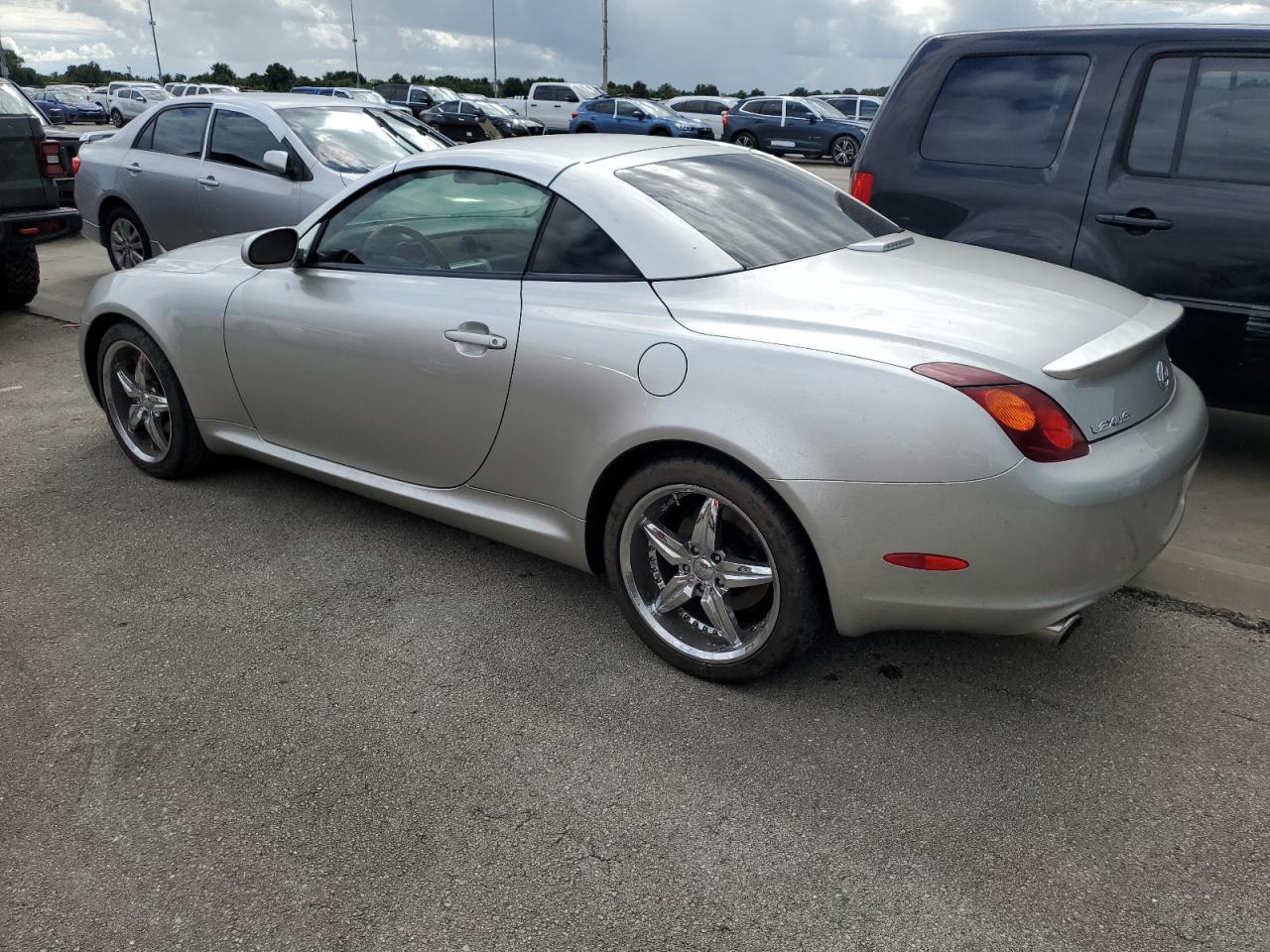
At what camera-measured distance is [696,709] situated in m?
2.97

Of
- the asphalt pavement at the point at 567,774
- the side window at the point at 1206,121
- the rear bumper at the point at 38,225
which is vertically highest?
the side window at the point at 1206,121

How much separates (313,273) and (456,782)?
2065mm

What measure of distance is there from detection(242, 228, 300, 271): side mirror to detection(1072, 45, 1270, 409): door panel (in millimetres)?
3167

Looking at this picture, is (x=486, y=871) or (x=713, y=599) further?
(x=713, y=599)

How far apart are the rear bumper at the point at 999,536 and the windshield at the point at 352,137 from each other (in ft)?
19.2

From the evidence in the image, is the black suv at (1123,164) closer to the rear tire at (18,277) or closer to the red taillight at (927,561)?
the red taillight at (927,561)

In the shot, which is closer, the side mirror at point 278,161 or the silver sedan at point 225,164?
the side mirror at point 278,161

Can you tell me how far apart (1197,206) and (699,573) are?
8.86ft

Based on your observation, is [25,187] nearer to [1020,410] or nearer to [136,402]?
[136,402]

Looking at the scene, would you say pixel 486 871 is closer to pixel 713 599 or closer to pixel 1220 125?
pixel 713 599

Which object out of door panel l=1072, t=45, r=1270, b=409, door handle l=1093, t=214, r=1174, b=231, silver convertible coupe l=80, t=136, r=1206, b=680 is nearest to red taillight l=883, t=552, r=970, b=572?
silver convertible coupe l=80, t=136, r=1206, b=680

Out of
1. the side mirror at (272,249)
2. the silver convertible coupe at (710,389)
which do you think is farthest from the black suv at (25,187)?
the side mirror at (272,249)

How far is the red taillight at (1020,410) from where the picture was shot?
249 centimetres

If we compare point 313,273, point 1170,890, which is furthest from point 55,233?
point 1170,890
